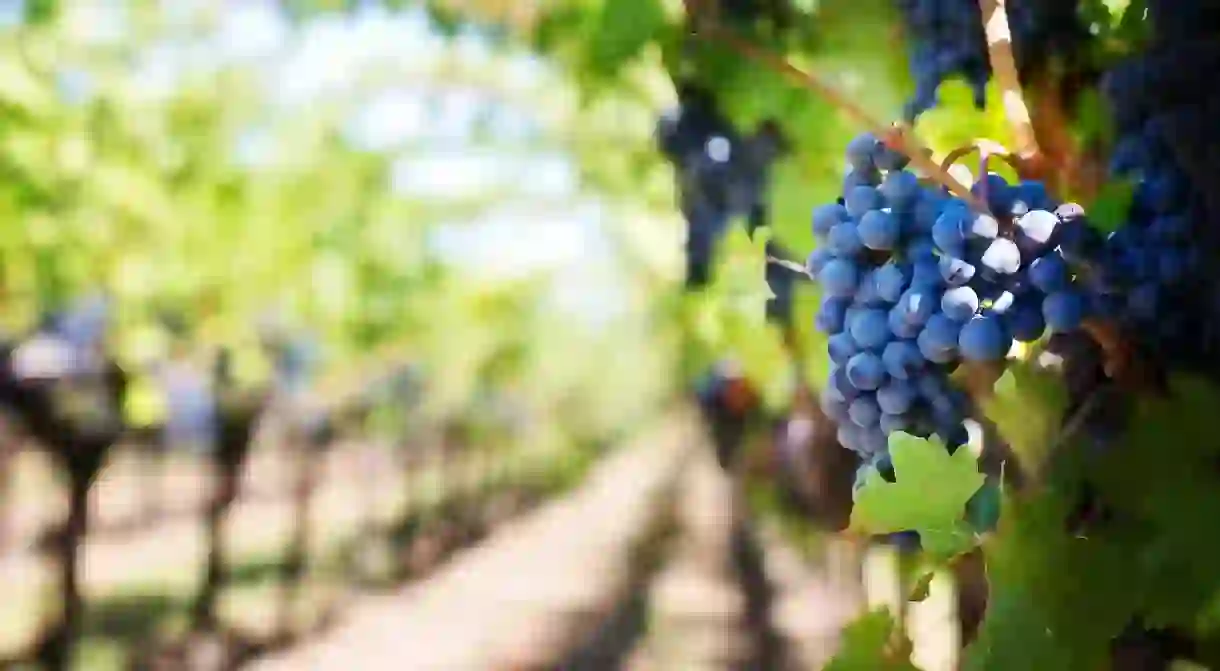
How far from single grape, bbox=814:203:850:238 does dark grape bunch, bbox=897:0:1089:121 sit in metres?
0.09

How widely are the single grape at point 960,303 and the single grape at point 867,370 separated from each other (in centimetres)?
2

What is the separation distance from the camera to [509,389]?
10.4ft

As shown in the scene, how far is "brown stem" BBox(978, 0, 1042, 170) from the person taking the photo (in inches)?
9.7

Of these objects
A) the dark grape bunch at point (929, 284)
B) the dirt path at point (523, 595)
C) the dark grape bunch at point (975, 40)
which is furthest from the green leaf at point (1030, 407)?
the dirt path at point (523, 595)

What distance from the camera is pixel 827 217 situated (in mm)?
254

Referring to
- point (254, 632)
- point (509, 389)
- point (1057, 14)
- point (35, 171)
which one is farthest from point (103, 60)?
point (509, 389)

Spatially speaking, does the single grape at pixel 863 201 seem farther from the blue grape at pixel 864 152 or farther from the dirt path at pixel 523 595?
the dirt path at pixel 523 595

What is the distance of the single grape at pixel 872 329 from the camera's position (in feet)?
0.74

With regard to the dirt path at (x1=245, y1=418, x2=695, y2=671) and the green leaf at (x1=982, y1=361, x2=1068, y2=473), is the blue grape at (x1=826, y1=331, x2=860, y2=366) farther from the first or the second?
the dirt path at (x1=245, y1=418, x2=695, y2=671)

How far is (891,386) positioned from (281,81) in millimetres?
1287

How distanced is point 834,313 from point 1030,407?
0.16ft

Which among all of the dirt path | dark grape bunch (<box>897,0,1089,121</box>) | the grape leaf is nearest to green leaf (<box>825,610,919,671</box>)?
the grape leaf

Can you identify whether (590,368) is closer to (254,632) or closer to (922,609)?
(254,632)

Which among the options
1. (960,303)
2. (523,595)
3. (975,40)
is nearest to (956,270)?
(960,303)
